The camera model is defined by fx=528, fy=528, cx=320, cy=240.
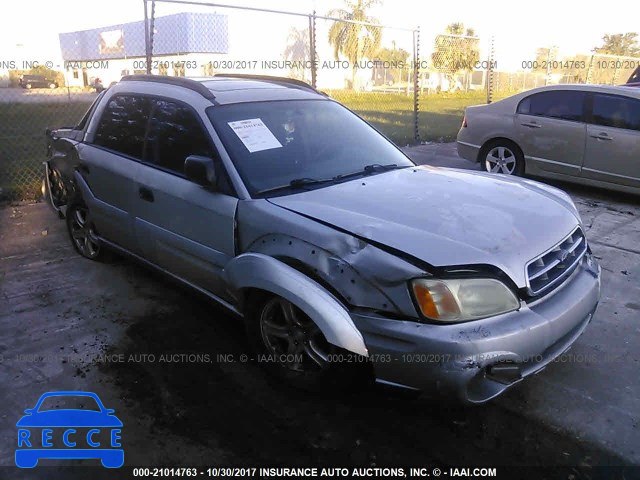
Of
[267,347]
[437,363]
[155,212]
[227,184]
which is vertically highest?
[227,184]

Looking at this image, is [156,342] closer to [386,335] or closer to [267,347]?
[267,347]

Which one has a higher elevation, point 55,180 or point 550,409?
point 55,180

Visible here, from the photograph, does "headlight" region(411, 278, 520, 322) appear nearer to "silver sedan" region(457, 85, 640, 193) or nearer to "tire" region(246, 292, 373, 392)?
"tire" region(246, 292, 373, 392)

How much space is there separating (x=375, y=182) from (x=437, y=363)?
1363 millimetres

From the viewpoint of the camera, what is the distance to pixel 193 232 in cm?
335

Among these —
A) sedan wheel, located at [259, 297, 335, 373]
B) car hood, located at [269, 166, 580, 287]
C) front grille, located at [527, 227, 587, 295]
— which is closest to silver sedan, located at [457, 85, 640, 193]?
car hood, located at [269, 166, 580, 287]

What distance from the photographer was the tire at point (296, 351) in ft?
8.68

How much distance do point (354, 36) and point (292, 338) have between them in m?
28.9

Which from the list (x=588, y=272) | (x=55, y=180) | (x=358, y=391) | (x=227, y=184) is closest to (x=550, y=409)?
(x=588, y=272)

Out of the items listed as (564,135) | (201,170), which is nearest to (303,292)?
(201,170)

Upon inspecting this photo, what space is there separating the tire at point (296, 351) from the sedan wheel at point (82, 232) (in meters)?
2.25

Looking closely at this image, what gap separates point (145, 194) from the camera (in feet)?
12.1

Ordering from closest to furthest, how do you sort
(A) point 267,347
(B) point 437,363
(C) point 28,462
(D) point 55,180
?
1. (B) point 437,363
2. (C) point 28,462
3. (A) point 267,347
4. (D) point 55,180

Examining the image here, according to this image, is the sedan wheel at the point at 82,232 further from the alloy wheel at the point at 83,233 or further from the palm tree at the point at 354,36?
the palm tree at the point at 354,36
